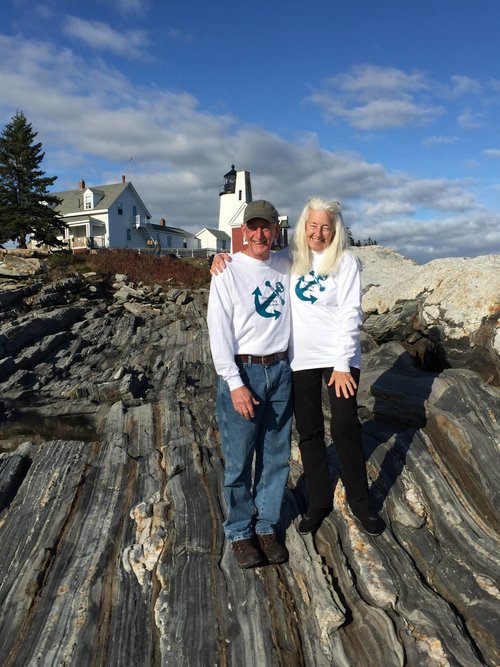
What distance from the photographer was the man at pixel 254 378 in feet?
13.8

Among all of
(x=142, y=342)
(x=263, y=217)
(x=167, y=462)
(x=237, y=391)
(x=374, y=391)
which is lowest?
(x=142, y=342)

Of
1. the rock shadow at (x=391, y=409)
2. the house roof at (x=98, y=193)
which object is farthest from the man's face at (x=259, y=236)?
the house roof at (x=98, y=193)

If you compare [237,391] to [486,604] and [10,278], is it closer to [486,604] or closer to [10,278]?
[486,604]

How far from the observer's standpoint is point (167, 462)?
7.04 m

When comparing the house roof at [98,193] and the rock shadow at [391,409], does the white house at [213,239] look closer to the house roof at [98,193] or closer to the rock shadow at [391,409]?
the house roof at [98,193]

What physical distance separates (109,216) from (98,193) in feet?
11.5

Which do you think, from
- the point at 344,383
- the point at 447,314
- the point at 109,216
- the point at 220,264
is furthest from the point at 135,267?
the point at 344,383

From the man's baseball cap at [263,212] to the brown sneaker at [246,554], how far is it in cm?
290

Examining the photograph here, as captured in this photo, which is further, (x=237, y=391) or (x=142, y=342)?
(x=142, y=342)

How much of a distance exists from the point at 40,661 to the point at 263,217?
403cm

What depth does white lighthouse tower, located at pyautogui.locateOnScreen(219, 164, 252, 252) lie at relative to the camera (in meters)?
59.6

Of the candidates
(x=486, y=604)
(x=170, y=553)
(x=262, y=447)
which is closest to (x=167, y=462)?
(x=170, y=553)

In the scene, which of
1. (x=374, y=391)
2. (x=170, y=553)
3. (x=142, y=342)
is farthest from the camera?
(x=142, y=342)

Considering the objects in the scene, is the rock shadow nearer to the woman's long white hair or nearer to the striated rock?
the striated rock
